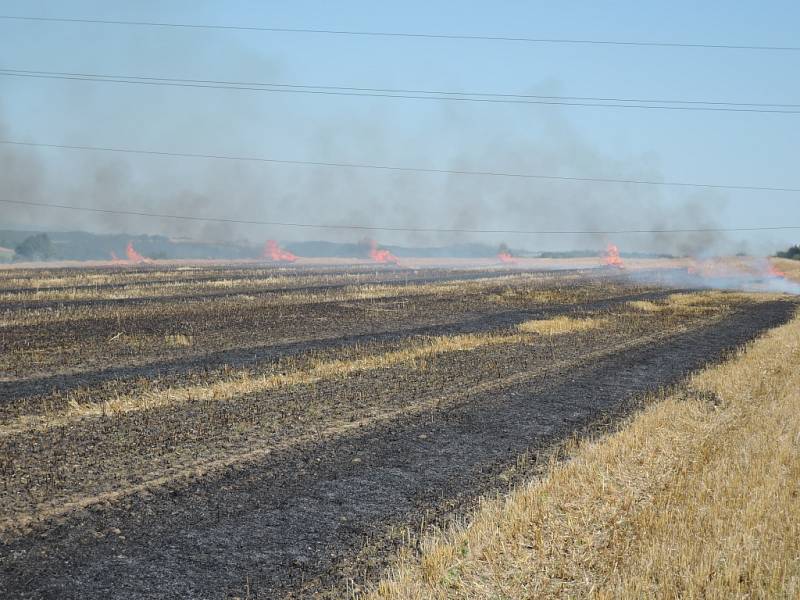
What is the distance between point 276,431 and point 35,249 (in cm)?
13896

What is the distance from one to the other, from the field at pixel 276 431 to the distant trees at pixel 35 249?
374 ft

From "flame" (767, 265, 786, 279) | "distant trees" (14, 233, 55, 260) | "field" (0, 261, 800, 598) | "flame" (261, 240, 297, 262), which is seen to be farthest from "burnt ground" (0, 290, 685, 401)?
"distant trees" (14, 233, 55, 260)

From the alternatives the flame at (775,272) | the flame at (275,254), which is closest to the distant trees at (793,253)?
the flame at (775,272)

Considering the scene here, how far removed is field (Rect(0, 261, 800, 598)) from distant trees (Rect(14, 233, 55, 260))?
11414 cm

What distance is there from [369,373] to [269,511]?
30.2ft

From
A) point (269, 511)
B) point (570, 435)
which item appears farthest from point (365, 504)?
point (570, 435)

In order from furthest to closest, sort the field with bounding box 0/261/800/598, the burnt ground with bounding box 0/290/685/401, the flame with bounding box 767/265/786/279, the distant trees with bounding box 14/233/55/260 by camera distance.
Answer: the distant trees with bounding box 14/233/55/260
the flame with bounding box 767/265/786/279
the burnt ground with bounding box 0/290/685/401
the field with bounding box 0/261/800/598

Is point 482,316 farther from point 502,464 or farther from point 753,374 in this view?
point 502,464

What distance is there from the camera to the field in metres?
7.22

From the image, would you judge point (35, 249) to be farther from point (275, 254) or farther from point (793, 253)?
point (793, 253)

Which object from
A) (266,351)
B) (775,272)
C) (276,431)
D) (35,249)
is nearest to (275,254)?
→ (35,249)

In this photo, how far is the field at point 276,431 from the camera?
7223 mm

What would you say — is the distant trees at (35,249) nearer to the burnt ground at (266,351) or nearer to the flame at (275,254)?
the flame at (275,254)

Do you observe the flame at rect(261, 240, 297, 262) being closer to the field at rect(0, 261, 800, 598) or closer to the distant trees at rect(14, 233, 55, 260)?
the distant trees at rect(14, 233, 55, 260)
